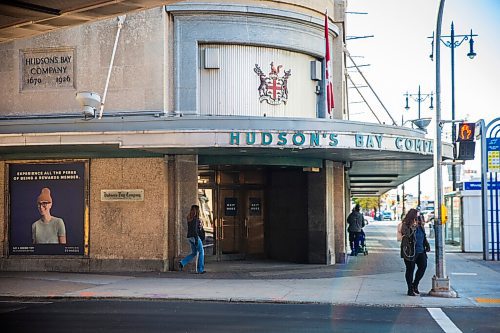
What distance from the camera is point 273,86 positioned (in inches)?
766

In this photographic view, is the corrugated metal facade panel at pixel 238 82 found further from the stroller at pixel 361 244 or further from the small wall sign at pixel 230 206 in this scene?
the stroller at pixel 361 244

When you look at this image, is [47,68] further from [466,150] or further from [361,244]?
[361,244]

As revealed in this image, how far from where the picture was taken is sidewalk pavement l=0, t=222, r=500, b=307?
1390 cm

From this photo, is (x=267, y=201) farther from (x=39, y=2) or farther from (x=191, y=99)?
(x=39, y=2)

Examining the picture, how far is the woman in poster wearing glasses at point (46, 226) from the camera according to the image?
19.1m

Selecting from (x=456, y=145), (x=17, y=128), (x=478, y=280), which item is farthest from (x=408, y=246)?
(x=17, y=128)

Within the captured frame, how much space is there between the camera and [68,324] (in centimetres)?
1103

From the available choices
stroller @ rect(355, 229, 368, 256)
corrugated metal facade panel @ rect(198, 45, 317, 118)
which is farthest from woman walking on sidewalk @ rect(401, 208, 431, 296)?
stroller @ rect(355, 229, 368, 256)

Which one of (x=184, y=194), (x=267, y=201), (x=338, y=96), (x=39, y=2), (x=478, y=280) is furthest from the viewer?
(x=267, y=201)

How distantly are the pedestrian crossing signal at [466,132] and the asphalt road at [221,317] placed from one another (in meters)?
3.60

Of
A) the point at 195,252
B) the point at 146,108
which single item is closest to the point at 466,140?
the point at 195,252

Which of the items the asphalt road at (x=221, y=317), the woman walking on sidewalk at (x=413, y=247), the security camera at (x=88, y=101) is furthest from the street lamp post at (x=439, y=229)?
the security camera at (x=88, y=101)

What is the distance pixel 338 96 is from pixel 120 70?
21.8ft

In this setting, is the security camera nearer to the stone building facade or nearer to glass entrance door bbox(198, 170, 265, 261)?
the stone building facade
